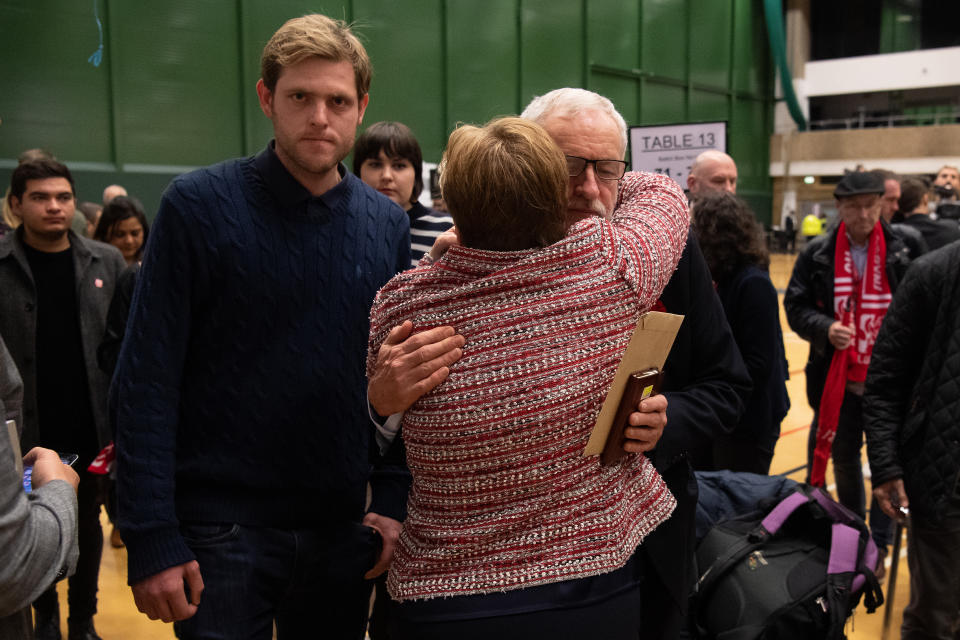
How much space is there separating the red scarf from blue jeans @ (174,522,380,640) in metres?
3.11

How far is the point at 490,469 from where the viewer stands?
1.32m

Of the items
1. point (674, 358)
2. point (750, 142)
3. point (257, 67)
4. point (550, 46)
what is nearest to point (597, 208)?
point (674, 358)

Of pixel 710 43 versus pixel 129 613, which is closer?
pixel 129 613

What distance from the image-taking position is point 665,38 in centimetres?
1844

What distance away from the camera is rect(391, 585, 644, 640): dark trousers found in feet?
4.36

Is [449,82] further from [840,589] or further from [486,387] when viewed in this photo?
[486,387]

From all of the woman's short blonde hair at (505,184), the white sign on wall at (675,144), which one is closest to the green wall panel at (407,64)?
the white sign on wall at (675,144)

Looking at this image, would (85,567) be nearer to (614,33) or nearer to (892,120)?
(614,33)

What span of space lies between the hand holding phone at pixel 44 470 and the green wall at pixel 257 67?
892 cm

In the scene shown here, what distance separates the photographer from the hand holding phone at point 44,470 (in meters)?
1.44

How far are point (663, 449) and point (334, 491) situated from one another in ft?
2.50

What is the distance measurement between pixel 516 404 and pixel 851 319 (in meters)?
3.68

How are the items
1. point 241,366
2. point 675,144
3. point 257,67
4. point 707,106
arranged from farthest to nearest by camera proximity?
1. point 707,106
2. point 257,67
3. point 675,144
4. point 241,366

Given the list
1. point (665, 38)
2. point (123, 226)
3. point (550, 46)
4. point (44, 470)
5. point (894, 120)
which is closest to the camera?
point (44, 470)
